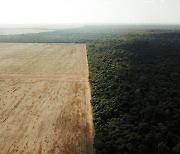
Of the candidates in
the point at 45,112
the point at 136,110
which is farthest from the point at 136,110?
the point at 45,112

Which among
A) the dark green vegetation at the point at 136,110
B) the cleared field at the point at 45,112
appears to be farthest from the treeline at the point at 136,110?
the cleared field at the point at 45,112

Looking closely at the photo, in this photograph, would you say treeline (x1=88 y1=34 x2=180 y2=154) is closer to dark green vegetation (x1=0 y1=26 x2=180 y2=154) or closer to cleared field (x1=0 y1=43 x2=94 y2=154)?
dark green vegetation (x1=0 y1=26 x2=180 y2=154)

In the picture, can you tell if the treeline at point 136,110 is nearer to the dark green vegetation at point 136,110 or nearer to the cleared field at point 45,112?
the dark green vegetation at point 136,110

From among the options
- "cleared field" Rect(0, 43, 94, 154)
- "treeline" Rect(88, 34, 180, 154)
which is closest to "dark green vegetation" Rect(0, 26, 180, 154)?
"treeline" Rect(88, 34, 180, 154)

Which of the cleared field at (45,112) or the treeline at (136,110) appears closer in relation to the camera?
the treeline at (136,110)

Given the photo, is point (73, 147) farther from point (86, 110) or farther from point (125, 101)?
point (125, 101)

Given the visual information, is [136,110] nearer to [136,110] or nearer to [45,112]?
[136,110]

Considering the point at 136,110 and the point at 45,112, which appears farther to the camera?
the point at 45,112

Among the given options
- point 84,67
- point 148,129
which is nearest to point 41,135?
point 148,129

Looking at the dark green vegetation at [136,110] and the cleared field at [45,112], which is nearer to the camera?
the dark green vegetation at [136,110]
